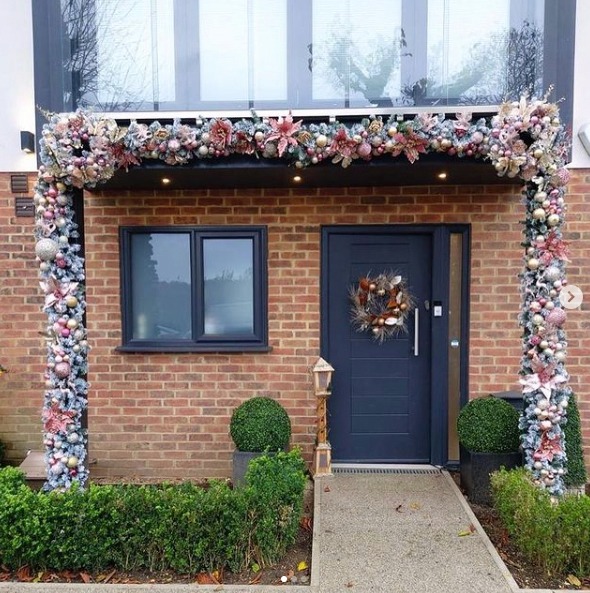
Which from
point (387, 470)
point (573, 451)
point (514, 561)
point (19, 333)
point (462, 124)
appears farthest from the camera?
point (19, 333)

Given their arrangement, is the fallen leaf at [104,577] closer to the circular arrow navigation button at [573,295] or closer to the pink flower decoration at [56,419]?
the pink flower decoration at [56,419]

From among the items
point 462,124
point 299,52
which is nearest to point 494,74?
point 462,124

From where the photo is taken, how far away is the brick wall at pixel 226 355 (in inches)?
172

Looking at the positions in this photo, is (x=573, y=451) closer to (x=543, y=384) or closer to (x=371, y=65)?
(x=543, y=384)

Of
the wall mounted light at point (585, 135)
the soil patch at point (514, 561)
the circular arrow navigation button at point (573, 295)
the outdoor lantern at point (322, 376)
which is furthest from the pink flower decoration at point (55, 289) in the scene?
the wall mounted light at point (585, 135)

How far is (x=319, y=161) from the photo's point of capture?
339cm

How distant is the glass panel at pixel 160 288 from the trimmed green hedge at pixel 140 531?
1831 mm

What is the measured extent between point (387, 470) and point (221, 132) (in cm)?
339

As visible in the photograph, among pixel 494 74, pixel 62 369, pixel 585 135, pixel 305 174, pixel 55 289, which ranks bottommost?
pixel 62 369

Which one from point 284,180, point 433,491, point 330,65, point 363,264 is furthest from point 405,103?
point 433,491

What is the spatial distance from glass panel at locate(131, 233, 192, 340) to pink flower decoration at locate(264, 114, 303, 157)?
5.70 ft

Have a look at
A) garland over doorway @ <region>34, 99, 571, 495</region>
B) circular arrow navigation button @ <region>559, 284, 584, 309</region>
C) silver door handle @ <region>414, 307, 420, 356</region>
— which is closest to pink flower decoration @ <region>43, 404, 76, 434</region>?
garland over doorway @ <region>34, 99, 571, 495</region>

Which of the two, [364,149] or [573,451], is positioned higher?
[364,149]

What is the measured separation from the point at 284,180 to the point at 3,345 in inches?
127
